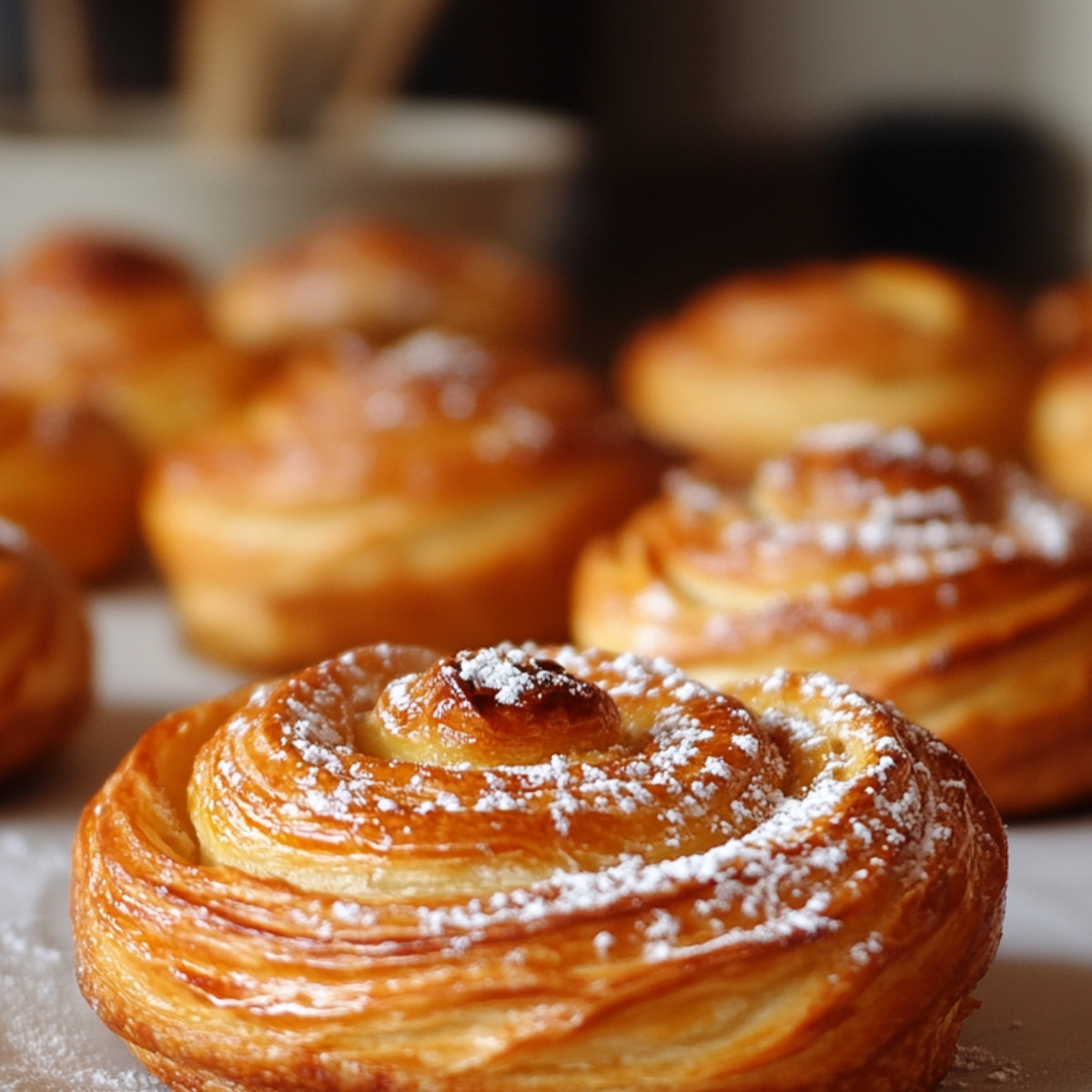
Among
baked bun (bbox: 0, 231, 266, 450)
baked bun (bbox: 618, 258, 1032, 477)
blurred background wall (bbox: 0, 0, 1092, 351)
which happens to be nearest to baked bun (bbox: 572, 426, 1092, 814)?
baked bun (bbox: 618, 258, 1032, 477)

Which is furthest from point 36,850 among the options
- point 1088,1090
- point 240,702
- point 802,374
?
point 802,374

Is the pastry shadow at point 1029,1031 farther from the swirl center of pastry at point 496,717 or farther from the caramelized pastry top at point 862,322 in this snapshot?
the caramelized pastry top at point 862,322

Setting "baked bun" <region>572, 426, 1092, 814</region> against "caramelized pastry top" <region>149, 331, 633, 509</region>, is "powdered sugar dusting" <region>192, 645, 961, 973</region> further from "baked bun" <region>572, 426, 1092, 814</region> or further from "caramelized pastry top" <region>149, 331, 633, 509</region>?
"caramelized pastry top" <region>149, 331, 633, 509</region>

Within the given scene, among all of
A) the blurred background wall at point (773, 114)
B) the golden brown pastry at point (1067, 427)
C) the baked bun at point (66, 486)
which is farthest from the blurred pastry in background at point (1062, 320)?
the baked bun at point (66, 486)

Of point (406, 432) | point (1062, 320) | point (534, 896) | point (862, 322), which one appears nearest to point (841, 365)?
point (862, 322)

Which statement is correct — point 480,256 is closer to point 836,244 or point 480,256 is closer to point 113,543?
point 113,543

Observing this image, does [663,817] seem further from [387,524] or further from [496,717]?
[387,524]

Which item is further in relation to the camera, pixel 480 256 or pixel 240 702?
pixel 480 256
